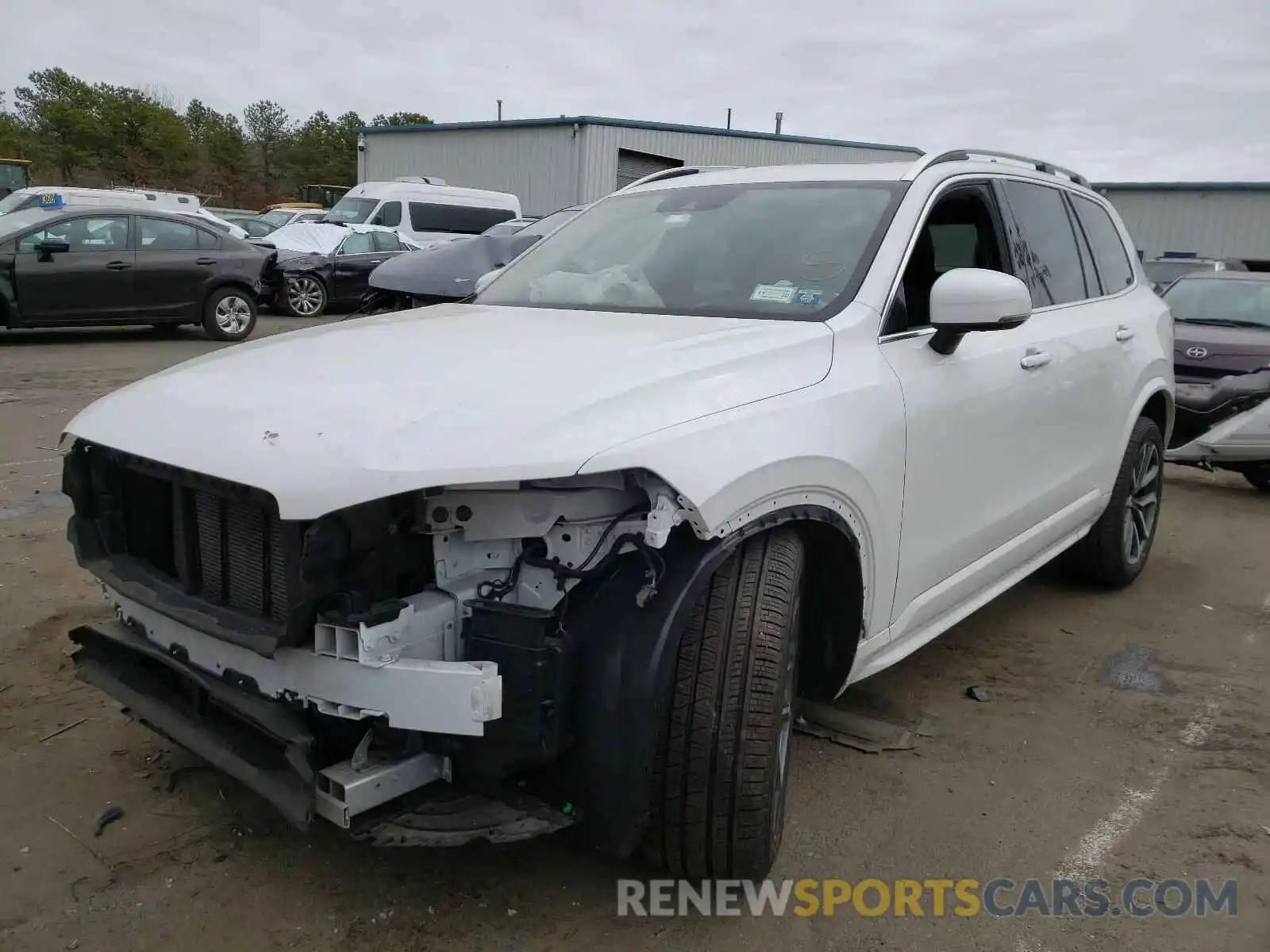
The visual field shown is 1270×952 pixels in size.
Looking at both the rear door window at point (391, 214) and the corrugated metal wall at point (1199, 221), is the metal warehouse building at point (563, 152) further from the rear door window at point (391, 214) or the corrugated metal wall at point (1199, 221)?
the corrugated metal wall at point (1199, 221)

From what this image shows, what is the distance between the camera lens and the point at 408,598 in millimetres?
2164

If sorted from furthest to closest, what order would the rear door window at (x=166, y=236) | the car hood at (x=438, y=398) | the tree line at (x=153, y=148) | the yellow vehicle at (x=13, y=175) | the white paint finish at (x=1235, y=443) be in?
the tree line at (x=153, y=148)
the yellow vehicle at (x=13, y=175)
the rear door window at (x=166, y=236)
the white paint finish at (x=1235, y=443)
the car hood at (x=438, y=398)

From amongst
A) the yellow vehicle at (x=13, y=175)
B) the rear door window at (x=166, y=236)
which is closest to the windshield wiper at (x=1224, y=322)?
the rear door window at (x=166, y=236)

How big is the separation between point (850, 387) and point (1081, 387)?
5.79 ft

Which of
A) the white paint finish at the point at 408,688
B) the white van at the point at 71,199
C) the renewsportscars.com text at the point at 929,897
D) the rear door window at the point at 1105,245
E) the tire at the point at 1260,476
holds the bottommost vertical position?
the renewsportscars.com text at the point at 929,897

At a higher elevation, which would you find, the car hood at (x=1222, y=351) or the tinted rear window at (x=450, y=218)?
the tinted rear window at (x=450, y=218)

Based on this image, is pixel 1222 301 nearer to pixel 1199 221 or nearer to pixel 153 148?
pixel 1199 221

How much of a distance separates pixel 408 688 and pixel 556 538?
1.41 ft

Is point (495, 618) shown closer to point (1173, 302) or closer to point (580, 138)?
point (1173, 302)

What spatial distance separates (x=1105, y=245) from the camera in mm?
4766

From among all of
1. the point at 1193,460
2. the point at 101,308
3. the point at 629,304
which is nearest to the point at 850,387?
the point at 629,304

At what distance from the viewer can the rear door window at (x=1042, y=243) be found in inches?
152

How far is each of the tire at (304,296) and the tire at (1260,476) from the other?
12.7 m

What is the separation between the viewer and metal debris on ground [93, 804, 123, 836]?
9.00 ft
